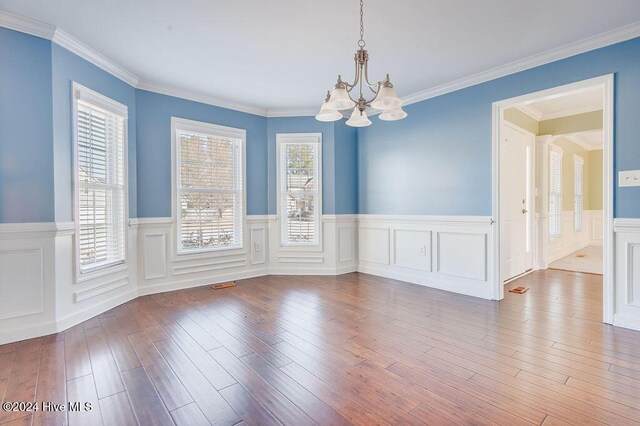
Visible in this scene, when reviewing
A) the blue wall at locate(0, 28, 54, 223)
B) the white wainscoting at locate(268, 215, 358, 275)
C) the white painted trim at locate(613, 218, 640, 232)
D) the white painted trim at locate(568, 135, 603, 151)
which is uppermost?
the white painted trim at locate(568, 135, 603, 151)

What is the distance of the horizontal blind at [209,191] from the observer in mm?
4410

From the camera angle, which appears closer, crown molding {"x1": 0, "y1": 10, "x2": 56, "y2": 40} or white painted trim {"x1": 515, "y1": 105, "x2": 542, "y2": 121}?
crown molding {"x1": 0, "y1": 10, "x2": 56, "y2": 40}

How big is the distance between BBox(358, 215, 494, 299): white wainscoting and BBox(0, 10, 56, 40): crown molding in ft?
14.5

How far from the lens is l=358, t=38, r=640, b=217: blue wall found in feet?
9.50

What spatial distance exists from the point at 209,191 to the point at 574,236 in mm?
7930

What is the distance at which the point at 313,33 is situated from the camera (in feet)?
9.33

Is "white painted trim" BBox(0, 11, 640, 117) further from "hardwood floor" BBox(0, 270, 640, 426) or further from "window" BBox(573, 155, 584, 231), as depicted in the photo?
"window" BBox(573, 155, 584, 231)

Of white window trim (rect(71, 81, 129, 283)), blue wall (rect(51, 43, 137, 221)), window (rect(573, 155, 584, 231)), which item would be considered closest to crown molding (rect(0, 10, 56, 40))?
blue wall (rect(51, 43, 137, 221))

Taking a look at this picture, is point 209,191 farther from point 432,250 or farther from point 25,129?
point 432,250

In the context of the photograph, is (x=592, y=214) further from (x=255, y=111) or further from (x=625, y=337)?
(x=255, y=111)

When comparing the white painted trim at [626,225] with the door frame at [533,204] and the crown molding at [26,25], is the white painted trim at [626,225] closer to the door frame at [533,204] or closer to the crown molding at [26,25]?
the door frame at [533,204]

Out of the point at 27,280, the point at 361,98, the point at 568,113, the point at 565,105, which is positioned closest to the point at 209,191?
the point at 27,280

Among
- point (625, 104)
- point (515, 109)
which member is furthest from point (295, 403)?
point (515, 109)

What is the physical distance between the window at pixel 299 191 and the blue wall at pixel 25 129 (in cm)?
299
